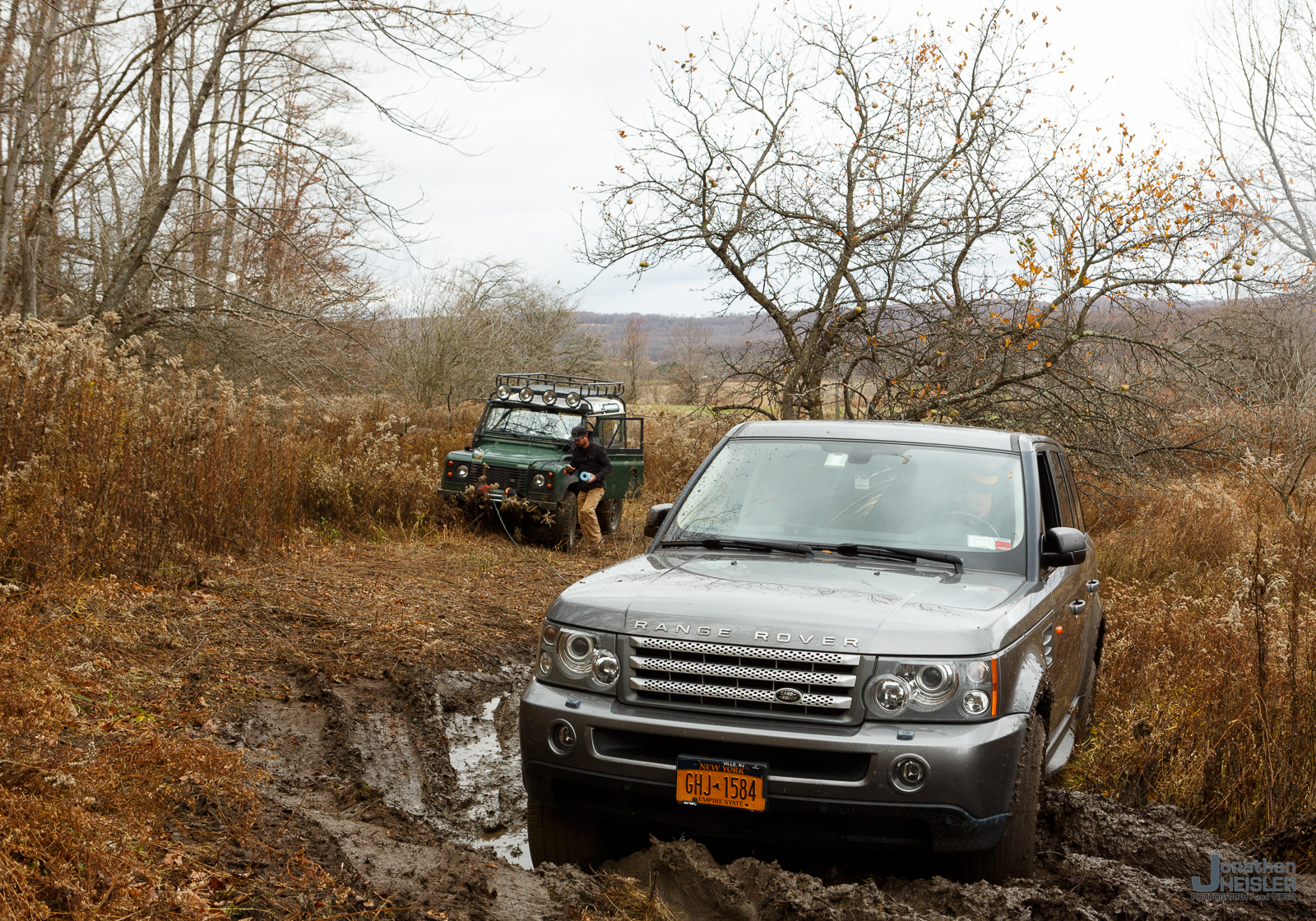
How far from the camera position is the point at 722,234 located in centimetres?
1377

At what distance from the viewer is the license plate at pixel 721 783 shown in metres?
3.31

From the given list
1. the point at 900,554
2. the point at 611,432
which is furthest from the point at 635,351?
the point at 900,554

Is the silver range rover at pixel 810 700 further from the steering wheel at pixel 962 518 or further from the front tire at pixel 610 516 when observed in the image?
the front tire at pixel 610 516

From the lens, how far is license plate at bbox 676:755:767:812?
10.9 ft

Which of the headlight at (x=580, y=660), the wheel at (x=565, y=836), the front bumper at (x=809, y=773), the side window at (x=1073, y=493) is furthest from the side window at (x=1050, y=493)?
the wheel at (x=565, y=836)

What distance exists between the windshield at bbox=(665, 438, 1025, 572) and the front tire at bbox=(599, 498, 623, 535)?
33.6ft

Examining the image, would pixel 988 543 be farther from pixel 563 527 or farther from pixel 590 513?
pixel 590 513

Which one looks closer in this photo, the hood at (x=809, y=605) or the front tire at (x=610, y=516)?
the hood at (x=809, y=605)

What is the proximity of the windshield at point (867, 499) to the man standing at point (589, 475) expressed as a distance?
8473 mm

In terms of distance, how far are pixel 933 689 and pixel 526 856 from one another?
2.27 meters

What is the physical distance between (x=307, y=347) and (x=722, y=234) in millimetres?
7392

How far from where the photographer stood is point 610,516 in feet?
51.2

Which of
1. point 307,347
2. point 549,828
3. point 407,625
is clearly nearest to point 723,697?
point 549,828

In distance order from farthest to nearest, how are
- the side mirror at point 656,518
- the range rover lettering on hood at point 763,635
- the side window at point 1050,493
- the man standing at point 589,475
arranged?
the man standing at point 589,475 < the side mirror at point 656,518 < the side window at point 1050,493 < the range rover lettering on hood at point 763,635
